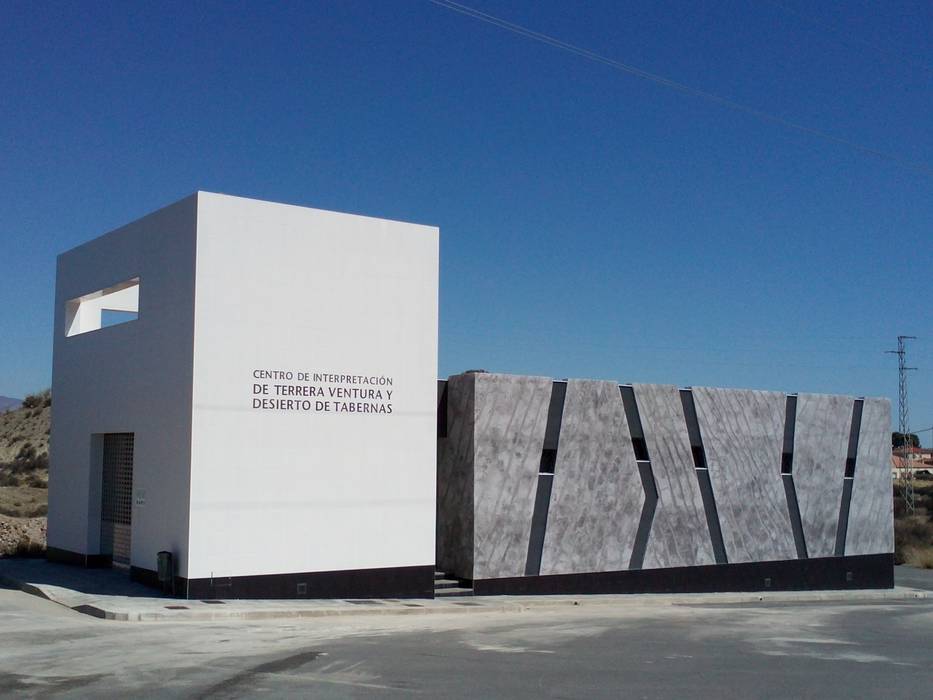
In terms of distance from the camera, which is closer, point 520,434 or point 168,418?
point 168,418

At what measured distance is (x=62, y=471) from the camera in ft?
80.7

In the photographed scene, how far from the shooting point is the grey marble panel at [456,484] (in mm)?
24297

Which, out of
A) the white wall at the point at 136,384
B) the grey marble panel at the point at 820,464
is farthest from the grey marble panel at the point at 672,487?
the white wall at the point at 136,384

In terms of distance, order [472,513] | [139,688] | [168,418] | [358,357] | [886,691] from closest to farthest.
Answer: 1. [139,688]
2. [886,691]
3. [168,418]
4. [358,357]
5. [472,513]

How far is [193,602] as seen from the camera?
18297 mm

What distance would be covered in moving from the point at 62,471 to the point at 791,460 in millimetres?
21440

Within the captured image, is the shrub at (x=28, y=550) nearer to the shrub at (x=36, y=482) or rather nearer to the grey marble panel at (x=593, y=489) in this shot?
the grey marble panel at (x=593, y=489)

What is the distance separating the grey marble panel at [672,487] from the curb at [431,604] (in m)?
1.16

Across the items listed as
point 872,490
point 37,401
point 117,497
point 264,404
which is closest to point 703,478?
point 872,490

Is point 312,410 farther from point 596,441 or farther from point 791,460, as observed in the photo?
point 791,460

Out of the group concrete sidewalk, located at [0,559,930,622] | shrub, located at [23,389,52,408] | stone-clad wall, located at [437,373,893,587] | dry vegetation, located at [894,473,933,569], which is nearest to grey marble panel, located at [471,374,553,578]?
stone-clad wall, located at [437,373,893,587]

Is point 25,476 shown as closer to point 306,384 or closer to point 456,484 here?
point 456,484

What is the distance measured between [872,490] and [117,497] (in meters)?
24.3

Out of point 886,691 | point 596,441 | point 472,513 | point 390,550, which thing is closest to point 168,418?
point 390,550
